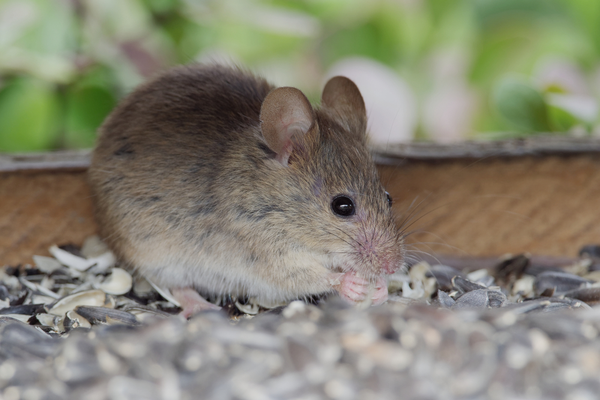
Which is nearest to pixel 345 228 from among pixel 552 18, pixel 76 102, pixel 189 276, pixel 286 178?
pixel 286 178

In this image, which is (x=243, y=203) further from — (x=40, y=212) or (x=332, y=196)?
(x=40, y=212)

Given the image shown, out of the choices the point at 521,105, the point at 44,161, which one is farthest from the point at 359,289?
the point at 521,105

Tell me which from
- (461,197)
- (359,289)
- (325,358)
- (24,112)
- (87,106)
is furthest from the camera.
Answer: (87,106)

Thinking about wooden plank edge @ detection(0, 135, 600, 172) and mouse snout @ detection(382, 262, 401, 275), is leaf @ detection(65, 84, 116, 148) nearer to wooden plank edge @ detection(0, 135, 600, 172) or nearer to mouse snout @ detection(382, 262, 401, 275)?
wooden plank edge @ detection(0, 135, 600, 172)

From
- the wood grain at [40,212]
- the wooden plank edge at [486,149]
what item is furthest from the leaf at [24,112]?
the wooden plank edge at [486,149]

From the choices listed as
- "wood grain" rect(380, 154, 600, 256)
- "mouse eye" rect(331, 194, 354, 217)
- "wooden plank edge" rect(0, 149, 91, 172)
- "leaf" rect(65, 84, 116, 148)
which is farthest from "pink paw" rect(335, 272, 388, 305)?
"leaf" rect(65, 84, 116, 148)

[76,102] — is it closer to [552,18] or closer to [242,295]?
[242,295]

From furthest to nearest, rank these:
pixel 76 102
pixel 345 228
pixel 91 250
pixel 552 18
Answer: pixel 552 18
pixel 76 102
pixel 91 250
pixel 345 228
